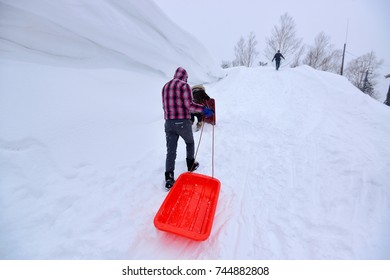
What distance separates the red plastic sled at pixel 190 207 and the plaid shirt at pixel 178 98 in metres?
0.87

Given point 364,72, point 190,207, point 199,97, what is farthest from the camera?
point 364,72

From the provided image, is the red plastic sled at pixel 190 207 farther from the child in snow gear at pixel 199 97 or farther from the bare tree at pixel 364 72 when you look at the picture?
the bare tree at pixel 364 72

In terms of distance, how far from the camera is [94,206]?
2197 mm

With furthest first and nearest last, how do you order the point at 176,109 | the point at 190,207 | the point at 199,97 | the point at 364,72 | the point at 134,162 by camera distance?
the point at 364,72
the point at 199,97
the point at 134,162
the point at 176,109
the point at 190,207

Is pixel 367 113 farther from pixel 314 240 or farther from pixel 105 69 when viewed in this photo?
pixel 105 69

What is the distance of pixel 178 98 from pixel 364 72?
40102 millimetres

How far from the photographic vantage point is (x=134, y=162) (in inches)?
120

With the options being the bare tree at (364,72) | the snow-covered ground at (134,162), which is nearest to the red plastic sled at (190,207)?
the snow-covered ground at (134,162)

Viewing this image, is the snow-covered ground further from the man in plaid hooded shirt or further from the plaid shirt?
the plaid shirt

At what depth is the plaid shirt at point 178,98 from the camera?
7.48 feet

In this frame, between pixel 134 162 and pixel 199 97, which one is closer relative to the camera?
pixel 134 162


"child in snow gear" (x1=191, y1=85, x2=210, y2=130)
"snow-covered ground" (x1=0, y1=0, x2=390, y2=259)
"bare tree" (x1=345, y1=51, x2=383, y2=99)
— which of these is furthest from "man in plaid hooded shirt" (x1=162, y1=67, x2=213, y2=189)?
"bare tree" (x1=345, y1=51, x2=383, y2=99)

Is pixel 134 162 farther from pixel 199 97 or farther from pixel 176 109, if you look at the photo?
pixel 199 97

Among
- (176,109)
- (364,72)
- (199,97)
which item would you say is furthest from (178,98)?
(364,72)
